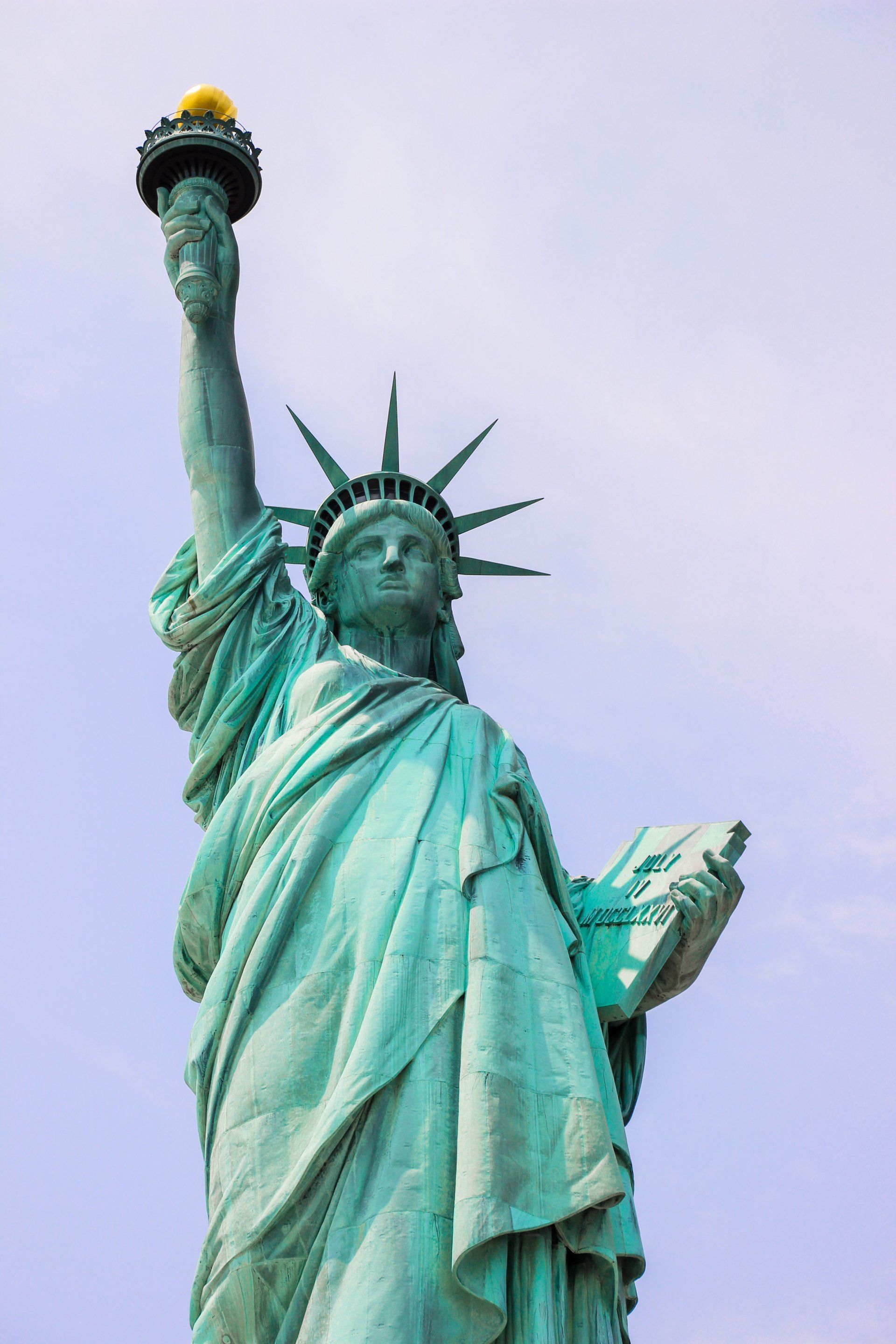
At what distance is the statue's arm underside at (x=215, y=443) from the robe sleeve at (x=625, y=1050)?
116 inches

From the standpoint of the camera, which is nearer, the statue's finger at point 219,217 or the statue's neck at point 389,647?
the statue's neck at point 389,647

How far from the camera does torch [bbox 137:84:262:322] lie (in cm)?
1357

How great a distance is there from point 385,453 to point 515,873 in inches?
144

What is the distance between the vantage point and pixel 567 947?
431 inches

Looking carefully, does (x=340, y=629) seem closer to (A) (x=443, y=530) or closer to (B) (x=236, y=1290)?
(A) (x=443, y=530)

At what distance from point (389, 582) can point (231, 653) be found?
102 centimetres

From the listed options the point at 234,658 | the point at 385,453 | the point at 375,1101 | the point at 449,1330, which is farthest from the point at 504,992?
the point at 385,453

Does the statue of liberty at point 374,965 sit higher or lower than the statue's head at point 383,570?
lower

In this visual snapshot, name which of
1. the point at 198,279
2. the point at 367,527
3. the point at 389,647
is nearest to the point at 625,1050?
the point at 389,647

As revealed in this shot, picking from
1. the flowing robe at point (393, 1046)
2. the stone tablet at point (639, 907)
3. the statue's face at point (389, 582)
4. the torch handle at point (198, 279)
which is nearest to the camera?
the flowing robe at point (393, 1046)

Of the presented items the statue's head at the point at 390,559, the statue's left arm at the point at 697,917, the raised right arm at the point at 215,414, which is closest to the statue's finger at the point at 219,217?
the raised right arm at the point at 215,414

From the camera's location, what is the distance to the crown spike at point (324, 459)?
44.5 ft

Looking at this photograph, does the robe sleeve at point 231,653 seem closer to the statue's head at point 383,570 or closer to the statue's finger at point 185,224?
the statue's head at point 383,570

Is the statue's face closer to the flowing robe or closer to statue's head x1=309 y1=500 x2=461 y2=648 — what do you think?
statue's head x1=309 y1=500 x2=461 y2=648
